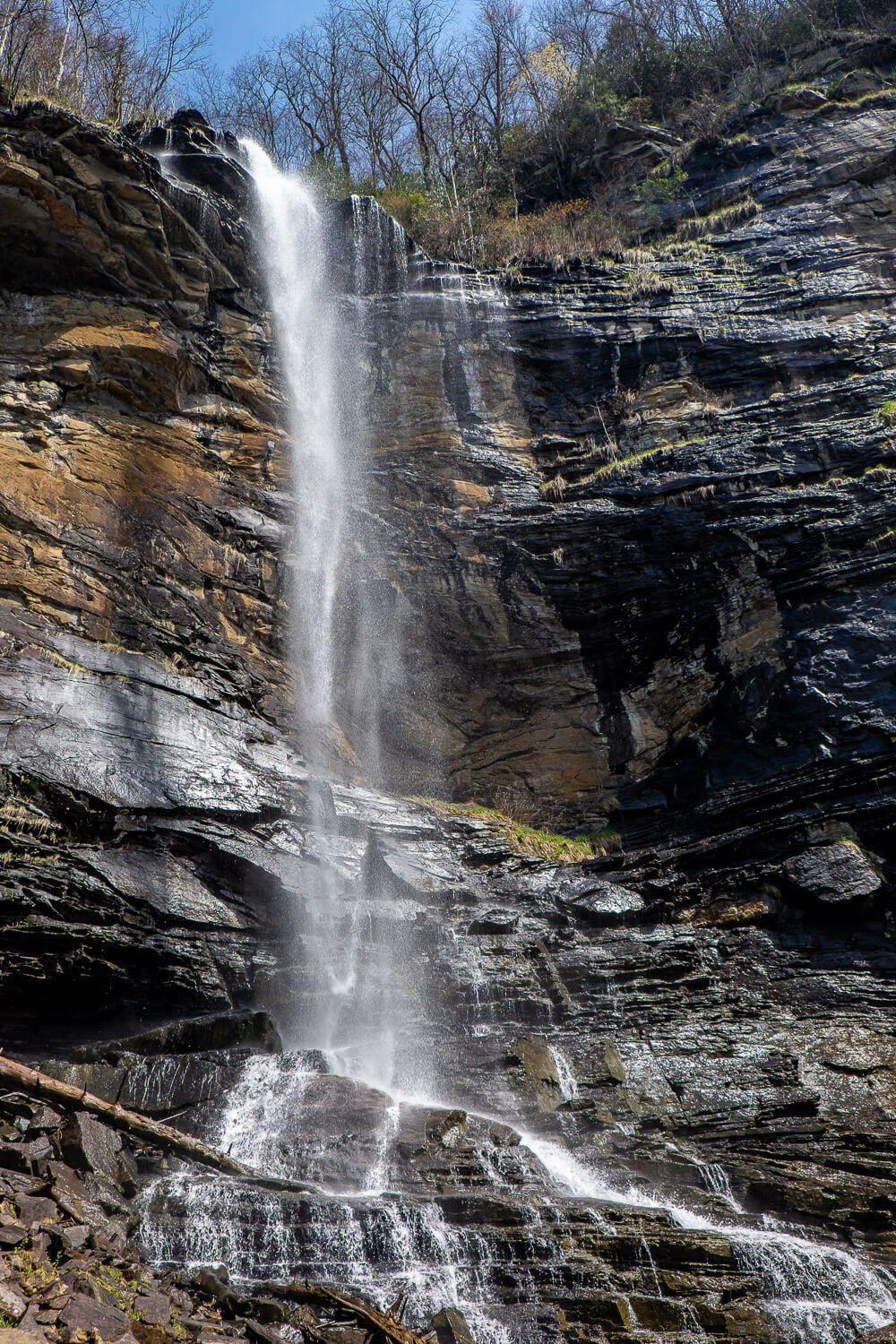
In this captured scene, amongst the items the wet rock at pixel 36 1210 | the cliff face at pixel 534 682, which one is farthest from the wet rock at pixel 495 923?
the wet rock at pixel 36 1210

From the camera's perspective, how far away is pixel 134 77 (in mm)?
25516

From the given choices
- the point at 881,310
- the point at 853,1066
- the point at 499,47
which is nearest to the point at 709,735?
the point at 853,1066

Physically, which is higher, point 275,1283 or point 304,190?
point 304,190

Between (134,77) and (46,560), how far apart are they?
19.1 meters

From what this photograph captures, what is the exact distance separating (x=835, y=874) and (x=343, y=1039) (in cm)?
740

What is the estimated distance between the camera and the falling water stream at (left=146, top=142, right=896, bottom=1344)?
7246mm

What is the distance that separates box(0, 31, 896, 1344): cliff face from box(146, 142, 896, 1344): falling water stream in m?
0.31

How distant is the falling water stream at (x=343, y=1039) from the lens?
7246 millimetres

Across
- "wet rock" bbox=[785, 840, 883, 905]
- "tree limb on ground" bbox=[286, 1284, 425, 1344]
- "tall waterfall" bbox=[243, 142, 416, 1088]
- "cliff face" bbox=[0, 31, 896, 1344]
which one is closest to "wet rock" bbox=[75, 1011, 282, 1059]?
"cliff face" bbox=[0, 31, 896, 1344]

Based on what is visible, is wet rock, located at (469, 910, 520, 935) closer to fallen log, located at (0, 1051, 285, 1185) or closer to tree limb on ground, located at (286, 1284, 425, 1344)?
fallen log, located at (0, 1051, 285, 1185)

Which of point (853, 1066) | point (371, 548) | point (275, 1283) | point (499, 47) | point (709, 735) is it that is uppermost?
point (499, 47)

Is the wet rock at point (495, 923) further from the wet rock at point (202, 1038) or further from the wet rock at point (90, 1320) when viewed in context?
the wet rock at point (90, 1320)

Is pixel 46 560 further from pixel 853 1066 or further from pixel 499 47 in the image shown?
pixel 499 47

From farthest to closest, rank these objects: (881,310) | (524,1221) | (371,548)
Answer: (881,310) < (371,548) < (524,1221)
